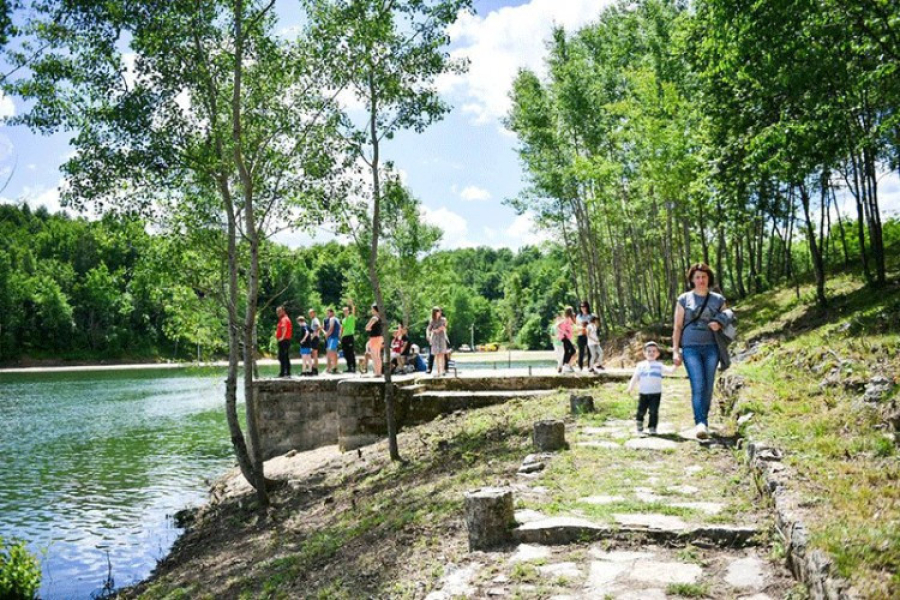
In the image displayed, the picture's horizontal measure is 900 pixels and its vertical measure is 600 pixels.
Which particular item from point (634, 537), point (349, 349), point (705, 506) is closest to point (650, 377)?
point (705, 506)

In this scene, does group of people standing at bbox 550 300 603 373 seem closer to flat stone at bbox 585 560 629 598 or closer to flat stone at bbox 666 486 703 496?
flat stone at bbox 666 486 703 496

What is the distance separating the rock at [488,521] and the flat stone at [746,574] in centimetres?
162

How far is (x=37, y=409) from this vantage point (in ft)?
105

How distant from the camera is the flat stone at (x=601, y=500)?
589cm

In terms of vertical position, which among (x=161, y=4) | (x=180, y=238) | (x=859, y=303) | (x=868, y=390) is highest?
(x=161, y=4)

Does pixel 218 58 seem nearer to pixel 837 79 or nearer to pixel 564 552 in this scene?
pixel 564 552

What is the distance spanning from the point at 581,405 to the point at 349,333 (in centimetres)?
941

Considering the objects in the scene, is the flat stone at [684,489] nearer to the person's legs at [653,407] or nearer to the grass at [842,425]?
the grass at [842,425]

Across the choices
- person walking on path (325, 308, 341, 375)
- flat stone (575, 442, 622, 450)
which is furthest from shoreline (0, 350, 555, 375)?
flat stone (575, 442, 622, 450)

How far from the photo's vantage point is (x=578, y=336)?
1686 cm

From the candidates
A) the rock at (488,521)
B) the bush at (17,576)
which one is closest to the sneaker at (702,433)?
the rock at (488,521)

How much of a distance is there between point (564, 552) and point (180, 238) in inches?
416

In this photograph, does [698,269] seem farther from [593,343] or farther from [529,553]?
[593,343]

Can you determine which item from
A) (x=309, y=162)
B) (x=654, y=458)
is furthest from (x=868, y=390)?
(x=309, y=162)
